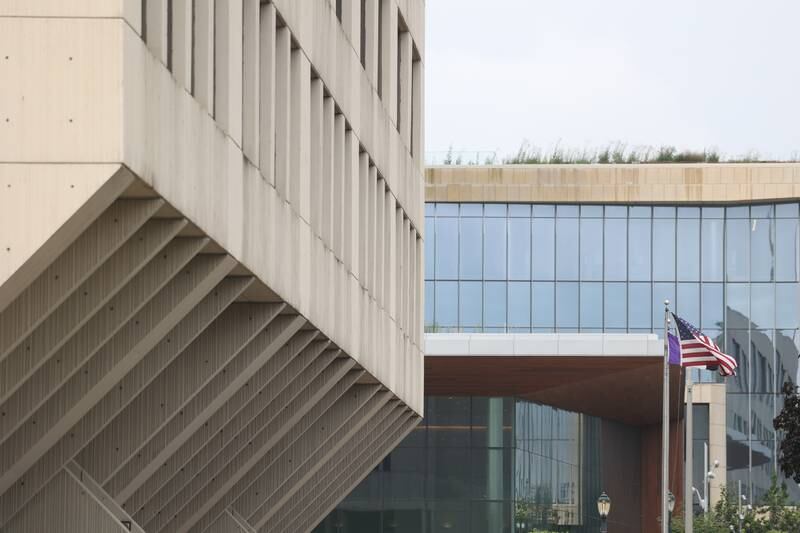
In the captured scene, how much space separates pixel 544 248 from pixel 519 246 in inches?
38.8

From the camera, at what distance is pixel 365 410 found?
33.8 metres

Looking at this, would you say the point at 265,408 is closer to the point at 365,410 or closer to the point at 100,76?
the point at 365,410

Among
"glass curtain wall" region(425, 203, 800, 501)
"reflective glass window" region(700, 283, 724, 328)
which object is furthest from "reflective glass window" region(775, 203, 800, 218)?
"reflective glass window" region(700, 283, 724, 328)

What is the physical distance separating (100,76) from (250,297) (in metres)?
7.52

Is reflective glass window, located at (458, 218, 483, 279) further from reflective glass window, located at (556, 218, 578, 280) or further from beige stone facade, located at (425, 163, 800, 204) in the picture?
reflective glass window, located at (556, 218, 578, 280)

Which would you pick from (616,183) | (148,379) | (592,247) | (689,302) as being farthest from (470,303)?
(148,379)

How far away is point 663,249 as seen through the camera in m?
69.4

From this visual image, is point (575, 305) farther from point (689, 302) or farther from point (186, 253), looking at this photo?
point (186, 253)

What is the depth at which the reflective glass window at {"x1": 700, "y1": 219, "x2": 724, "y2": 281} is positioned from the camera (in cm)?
6869

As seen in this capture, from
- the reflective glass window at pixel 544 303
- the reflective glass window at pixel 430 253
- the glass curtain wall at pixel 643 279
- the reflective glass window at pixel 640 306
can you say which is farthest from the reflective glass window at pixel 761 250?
the reflective glass window at pixel 430 253

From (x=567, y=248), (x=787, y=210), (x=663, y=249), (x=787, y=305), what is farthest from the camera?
(x=567, y=248)

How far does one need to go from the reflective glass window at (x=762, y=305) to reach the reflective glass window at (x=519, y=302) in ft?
28.4

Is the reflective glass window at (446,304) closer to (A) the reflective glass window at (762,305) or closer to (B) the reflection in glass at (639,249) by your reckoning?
(B) the reflection in glass at (639,249)

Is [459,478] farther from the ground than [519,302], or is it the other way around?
[519,302]
